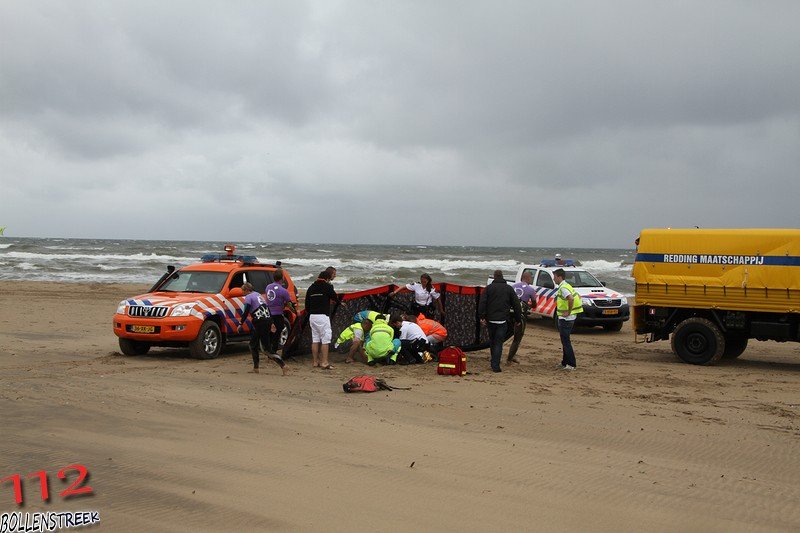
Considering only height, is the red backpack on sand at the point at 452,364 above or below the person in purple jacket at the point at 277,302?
below

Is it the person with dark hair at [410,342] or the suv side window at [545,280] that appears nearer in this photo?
the person with dark hair at [410,342]

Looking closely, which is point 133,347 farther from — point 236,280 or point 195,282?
point 236,280

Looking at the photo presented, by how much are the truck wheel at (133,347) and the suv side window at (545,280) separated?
1105 cm

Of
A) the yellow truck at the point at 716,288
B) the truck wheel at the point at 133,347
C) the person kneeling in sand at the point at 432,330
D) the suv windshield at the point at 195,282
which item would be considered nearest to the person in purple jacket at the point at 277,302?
the suv windshield at the point at 195,282

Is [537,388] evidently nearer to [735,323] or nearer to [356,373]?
[356,373]

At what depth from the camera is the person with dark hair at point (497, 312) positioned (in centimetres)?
1248

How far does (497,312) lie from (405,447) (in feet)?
19.1

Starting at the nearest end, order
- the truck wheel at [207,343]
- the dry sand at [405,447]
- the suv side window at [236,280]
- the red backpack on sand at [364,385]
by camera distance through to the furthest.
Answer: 1. the dry sand at [405,447]
2. the red backpack on sand at [364,385]
3. the truck wheel at [207,343]
4. the suv side window at [236,280]

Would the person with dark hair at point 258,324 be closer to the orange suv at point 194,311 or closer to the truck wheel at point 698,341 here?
the orange suv at point 194,311

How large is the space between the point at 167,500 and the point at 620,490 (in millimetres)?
3336

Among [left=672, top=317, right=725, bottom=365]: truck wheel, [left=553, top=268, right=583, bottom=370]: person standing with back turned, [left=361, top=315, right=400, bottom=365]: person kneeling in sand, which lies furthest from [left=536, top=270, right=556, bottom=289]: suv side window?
[left=361, top=315, right=400, bottom=365]: person kneeling in sand

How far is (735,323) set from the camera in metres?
13.6

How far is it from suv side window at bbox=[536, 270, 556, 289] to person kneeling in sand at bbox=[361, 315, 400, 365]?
892 centimetres

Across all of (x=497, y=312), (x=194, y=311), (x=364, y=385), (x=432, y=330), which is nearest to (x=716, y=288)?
(x=497, y=312)
